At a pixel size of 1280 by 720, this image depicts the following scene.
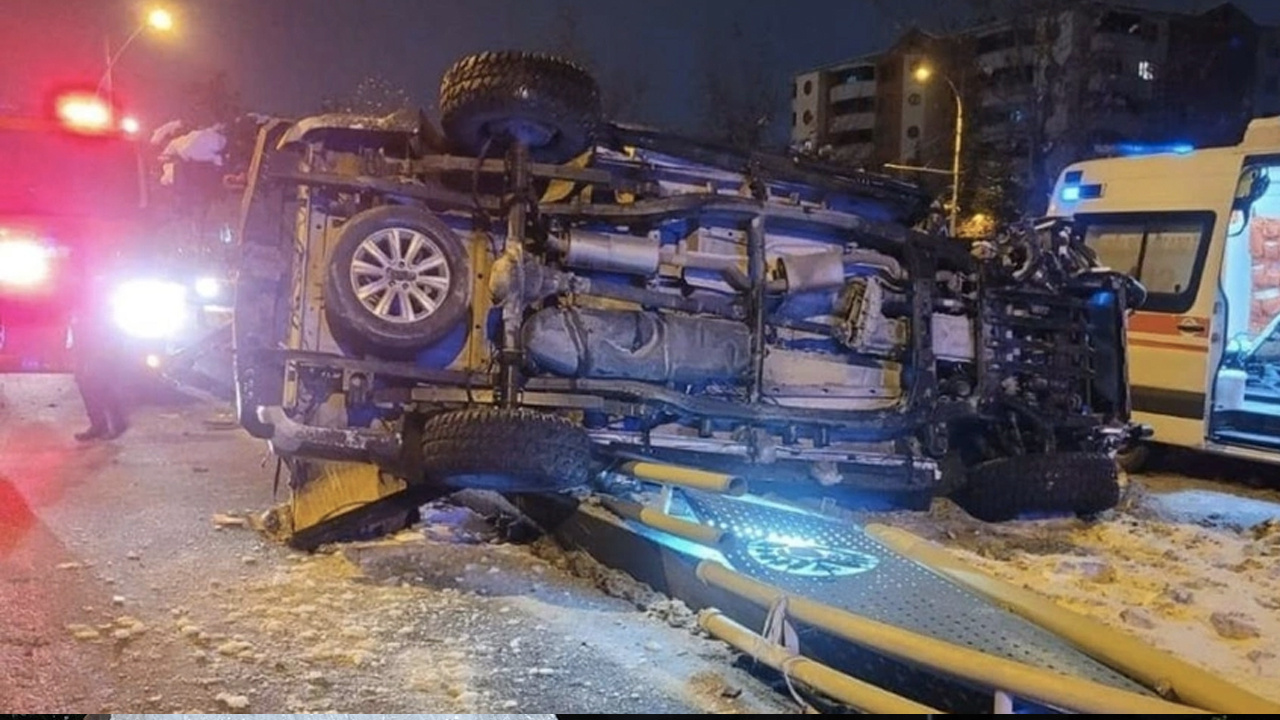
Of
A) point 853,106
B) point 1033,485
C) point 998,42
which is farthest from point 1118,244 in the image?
point 853,106

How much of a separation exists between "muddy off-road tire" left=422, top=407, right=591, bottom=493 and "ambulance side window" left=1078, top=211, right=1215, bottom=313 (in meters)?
5.65

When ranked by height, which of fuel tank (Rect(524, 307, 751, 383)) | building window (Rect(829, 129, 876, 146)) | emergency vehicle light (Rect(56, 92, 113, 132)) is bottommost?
fuel tank (Rect(524, 307, 751, 383))

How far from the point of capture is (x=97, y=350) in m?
7.92

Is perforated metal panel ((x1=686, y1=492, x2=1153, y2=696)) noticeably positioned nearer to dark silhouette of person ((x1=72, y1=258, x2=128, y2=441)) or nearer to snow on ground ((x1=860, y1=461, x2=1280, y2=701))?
snow on ground ((x1=860, y1=461, x2=1280, y2=701))

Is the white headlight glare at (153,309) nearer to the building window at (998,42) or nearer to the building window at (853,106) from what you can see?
the building window at (998,42)

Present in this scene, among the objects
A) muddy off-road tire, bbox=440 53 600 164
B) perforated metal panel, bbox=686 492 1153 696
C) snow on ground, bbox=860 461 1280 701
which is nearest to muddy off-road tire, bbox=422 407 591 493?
perforated metal panel, bbox=686 492 1153 696

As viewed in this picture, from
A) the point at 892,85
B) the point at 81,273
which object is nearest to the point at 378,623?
the point at 81,273

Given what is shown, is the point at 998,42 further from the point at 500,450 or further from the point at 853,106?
the point at 853,106

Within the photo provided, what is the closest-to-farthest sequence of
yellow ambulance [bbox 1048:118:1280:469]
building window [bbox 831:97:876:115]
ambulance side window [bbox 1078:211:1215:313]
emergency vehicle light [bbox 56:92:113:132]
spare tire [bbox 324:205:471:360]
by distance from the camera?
spare tire [bbox 324:205:471:360]
yellow ambulance [bbox 1048:118:1280:469]
ambulance side window [bbox 1078:211:1215:313]
emergency vehicle light [bbox 56:92:113:132]
building window [bbox 831:97:876:115]

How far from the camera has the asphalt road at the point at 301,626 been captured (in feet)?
11.3

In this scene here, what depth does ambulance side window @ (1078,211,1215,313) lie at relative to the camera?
8078mm

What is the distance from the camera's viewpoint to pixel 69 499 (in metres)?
5.95

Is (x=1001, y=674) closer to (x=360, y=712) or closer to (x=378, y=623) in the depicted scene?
(x=360, y=712)

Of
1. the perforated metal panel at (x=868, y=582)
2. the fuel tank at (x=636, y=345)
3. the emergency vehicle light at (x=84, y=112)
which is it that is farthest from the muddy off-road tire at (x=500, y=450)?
the emergency vehicle light at (x=84, y=112)
